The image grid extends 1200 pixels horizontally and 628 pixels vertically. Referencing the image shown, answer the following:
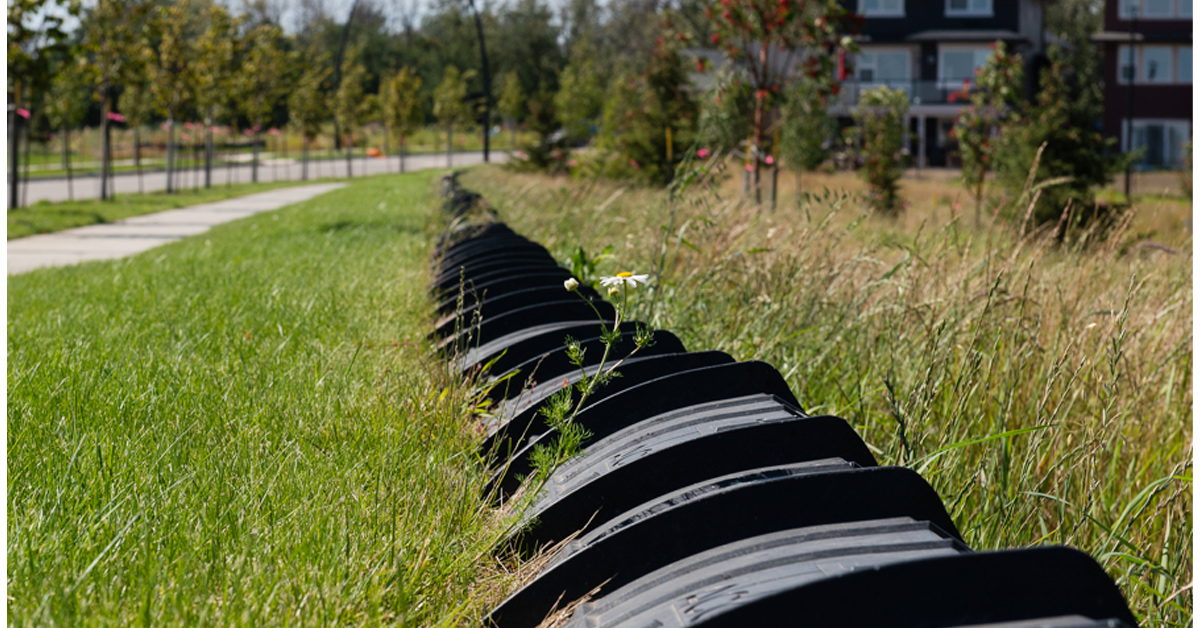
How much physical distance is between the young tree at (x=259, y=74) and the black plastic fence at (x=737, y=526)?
23.9 metres

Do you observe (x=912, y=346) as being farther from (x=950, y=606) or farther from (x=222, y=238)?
(x=222, y=238)

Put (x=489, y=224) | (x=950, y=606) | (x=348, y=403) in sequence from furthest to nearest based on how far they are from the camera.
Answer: (x=489, y=224) → (x=348, y=403) → (x=950, y=606)

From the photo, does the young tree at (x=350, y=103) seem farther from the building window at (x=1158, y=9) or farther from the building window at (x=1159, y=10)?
the building window at (x=1159, y=10)

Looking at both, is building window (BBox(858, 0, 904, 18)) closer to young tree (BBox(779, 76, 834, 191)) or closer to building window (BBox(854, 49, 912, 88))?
building window (BBox(854, 49, 912, 88))

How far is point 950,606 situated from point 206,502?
4.80 ft

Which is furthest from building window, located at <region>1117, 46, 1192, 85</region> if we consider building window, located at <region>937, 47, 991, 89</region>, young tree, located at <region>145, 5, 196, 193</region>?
young tree, located at <region>145, 5, 196, 193</region>

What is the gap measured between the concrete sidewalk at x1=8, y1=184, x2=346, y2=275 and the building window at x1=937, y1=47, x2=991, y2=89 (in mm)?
28392

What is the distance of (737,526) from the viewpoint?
1771 mm

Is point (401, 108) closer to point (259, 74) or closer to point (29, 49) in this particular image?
point (259, 74)

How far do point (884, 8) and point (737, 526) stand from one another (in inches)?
1592

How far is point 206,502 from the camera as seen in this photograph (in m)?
2.07

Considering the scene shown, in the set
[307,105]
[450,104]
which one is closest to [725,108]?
[307,105]

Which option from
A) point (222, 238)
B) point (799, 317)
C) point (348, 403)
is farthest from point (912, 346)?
point (222, 238)

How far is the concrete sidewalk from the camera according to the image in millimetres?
10164
